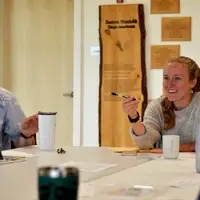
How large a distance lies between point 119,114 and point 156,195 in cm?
322

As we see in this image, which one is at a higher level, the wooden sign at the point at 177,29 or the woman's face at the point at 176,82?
the wooden sign at the point at 177,29

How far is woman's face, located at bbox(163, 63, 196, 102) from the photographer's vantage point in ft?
8.98

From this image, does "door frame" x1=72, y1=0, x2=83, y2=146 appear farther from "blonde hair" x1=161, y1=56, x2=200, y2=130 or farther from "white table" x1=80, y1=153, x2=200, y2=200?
"white table" x1=80, y1=153, x2=200, y2=200

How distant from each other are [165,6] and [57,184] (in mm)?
3792

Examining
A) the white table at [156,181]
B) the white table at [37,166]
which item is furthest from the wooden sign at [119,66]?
the white table at [156,181]

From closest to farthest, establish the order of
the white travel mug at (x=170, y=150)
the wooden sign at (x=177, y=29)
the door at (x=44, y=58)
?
the white travel mug at (x=170, y=150)
the wooden sign at (x=177, y=29)
the door at (x=44, y=58)

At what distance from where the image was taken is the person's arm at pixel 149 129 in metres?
2.54

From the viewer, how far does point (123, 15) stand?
4391 millimetres

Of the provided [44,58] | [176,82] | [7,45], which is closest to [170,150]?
[176,82]

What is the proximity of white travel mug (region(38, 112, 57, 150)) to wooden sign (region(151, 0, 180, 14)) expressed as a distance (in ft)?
7.54

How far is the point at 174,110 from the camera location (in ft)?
8.95

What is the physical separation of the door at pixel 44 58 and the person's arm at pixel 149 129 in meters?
2.14

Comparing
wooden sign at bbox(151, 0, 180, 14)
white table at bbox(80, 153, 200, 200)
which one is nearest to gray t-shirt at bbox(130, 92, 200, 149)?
white table at bbox(80, 153, 200, 200)

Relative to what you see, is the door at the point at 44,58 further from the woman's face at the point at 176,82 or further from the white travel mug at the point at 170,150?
the white travel mug at the point at 170,150
